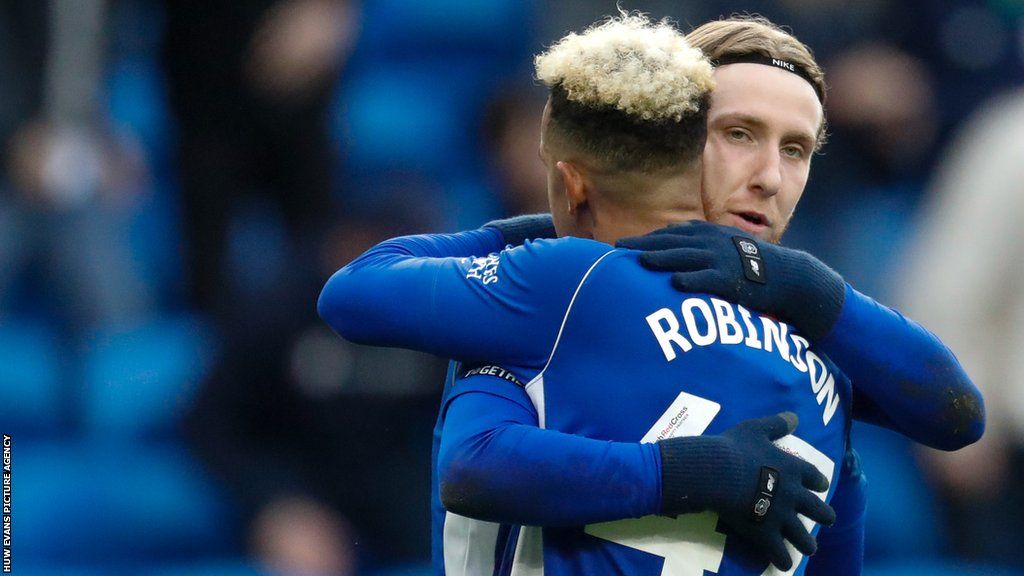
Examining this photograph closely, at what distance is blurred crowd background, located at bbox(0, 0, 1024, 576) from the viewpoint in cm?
441

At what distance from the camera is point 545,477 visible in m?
1.81

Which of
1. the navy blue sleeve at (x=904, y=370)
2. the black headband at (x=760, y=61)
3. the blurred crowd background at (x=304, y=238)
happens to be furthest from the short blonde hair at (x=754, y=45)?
the blurred crowd background at (x=304, y=238)

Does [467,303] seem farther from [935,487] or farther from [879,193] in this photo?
[879,193]

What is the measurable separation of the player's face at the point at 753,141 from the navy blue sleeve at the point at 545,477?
1.87 ft

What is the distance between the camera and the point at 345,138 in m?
4.87

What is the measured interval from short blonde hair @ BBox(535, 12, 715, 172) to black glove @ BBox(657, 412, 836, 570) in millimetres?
418

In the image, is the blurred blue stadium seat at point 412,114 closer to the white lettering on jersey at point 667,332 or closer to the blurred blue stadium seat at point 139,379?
the blurred blue stadium seat at point 139,379

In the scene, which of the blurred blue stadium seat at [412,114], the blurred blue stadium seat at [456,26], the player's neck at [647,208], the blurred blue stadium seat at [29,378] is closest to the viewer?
the player's neck at [647,208]

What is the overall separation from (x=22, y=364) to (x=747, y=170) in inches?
130

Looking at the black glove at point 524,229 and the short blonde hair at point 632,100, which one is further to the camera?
the black glove at point 524,229

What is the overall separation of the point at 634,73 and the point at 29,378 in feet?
11.1

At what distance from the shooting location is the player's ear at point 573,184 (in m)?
2.07

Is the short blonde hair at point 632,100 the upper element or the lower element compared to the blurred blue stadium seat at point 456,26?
→ upper

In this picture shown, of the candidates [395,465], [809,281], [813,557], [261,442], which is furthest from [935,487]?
[809,281]
